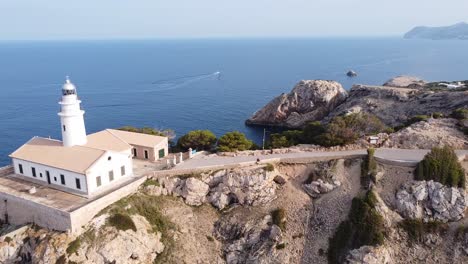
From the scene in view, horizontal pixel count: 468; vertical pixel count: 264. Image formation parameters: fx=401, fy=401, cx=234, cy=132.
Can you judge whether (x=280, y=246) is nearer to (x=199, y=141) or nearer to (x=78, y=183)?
(x=199, y=141)

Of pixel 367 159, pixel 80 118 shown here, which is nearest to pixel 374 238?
pixel 367 159

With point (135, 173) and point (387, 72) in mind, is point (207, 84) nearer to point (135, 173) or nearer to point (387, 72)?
point (387, 72)

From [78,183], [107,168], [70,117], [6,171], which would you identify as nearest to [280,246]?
[107,168]

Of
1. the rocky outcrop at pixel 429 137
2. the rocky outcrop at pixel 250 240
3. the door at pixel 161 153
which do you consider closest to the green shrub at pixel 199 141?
the door at pixel 161 153

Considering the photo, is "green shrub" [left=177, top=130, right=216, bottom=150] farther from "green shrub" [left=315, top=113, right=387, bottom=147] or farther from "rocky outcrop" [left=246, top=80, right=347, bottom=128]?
"rocky outcrop" [left=246, top=80, right=347, bottom=128]

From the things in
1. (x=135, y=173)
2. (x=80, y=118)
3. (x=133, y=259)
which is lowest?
(x=133, y=259)

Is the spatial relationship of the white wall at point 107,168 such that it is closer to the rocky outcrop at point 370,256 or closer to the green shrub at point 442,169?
the rocky outcrop at point 370,256
